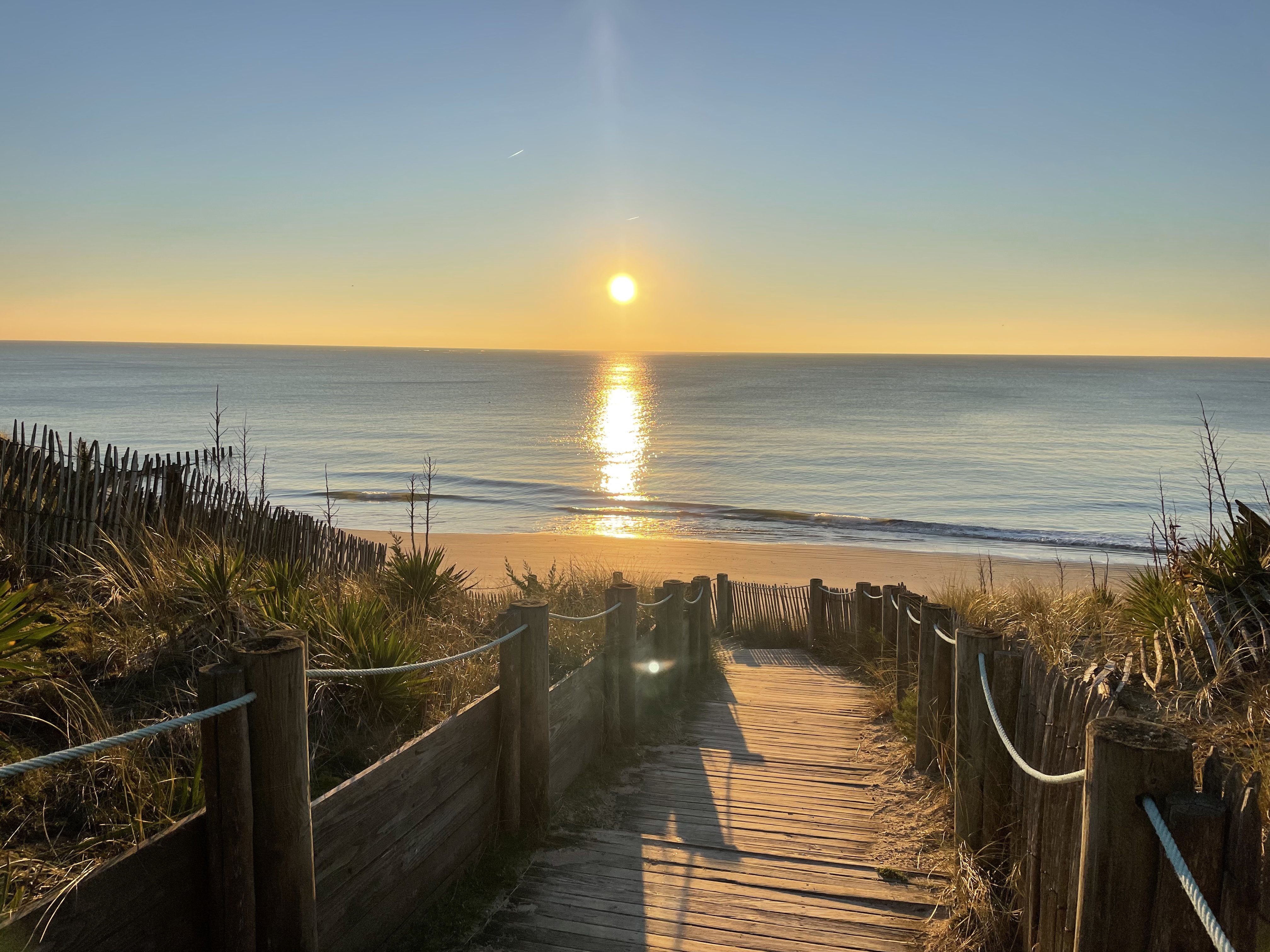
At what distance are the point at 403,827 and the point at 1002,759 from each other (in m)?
3.09

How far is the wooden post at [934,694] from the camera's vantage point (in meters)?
6.15

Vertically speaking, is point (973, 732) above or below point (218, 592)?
below

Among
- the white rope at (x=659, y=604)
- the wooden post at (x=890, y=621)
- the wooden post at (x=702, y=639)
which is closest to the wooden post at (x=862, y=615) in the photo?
the wooden post at (x=890, y=621)

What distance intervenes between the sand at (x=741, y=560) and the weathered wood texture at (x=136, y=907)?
56.1 feet

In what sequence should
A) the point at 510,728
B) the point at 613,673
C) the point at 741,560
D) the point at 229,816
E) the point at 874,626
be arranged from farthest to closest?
the point at 741,560, the point at 874,626, the point at 613,673, the point at 510,728, the point at 229,816

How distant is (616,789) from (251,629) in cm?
292

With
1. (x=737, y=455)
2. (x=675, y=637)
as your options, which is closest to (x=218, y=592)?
(x=675, y=637)

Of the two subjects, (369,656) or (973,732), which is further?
(369,656)

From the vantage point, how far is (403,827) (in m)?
4.20

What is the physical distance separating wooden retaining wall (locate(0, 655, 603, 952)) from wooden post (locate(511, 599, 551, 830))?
8.5 inches

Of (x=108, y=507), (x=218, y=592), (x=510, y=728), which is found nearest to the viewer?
(x=510, y=728)

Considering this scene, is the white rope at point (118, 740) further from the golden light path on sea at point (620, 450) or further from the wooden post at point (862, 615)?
the golden light path on sea at point (620, 450)

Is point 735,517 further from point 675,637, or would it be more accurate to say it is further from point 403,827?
point 403,827

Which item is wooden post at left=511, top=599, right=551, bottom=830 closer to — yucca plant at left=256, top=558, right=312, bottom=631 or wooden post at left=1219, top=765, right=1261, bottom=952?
yucca plant at left=256, top=558, right=312, bottom=631
